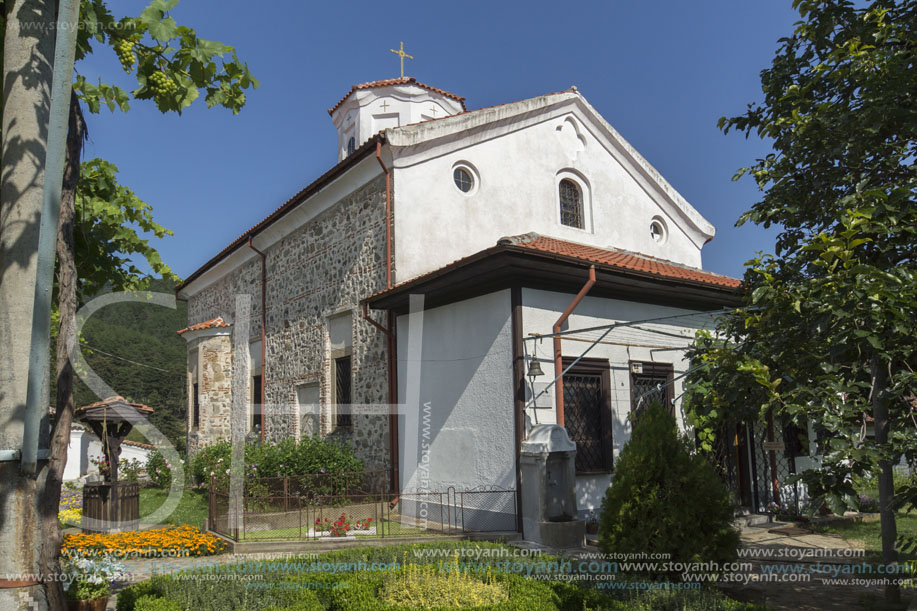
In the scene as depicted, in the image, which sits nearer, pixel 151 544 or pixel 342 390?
pixel 151 544

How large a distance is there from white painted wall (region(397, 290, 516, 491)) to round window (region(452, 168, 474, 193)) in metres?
2.74

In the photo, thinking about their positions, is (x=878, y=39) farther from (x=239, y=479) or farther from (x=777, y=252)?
(x=239, y=479)

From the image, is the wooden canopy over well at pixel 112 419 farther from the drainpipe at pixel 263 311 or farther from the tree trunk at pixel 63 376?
the tree trunk at pixel 63 376

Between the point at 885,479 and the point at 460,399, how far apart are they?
5.86 m

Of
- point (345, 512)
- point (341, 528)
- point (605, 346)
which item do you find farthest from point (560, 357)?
point (345, 512)

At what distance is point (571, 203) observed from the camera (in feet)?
44.5

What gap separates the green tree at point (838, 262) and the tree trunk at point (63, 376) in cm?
431

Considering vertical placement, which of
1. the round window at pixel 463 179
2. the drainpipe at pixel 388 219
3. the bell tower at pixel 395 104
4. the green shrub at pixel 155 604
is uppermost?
the bell tower at pixel 395 104

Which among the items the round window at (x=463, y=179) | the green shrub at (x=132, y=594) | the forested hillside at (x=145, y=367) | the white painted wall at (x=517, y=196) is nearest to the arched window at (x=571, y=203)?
the white painted wall at (x=517, y=196)

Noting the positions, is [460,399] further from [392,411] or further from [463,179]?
[463,179]

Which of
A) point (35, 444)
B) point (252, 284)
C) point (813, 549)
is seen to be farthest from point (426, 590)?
point (252, 284)

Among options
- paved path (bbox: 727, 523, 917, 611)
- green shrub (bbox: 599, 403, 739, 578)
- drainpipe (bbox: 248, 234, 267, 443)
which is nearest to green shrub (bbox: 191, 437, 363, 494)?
drainpipe (bbox: 248, 234, 267, 443)

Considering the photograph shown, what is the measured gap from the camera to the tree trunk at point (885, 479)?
4777mm

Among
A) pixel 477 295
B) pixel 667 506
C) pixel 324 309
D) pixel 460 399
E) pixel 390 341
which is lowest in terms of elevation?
pixel 667 506
